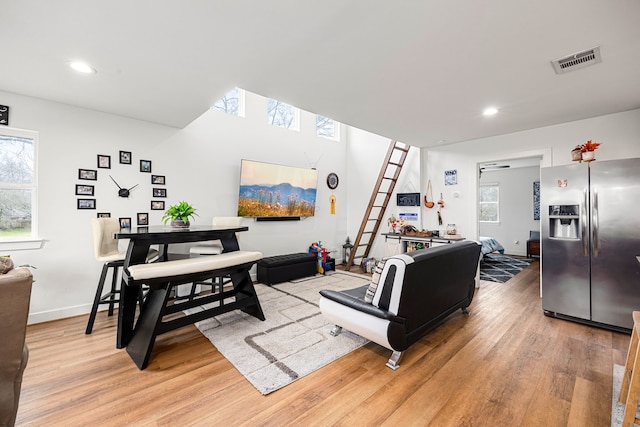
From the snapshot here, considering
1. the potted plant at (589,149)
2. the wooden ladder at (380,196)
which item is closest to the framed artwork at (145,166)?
the wooden ladder at (380,196)

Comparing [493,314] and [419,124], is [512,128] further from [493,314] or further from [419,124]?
[493,314]

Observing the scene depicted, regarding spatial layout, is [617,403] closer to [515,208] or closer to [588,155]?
[588,155]

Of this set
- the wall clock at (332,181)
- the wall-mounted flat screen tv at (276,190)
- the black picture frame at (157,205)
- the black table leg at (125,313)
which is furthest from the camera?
the wall clock at (332,181)

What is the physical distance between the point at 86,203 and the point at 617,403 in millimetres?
5196

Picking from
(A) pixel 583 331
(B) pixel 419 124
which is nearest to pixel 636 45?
(B) pixel 419 124

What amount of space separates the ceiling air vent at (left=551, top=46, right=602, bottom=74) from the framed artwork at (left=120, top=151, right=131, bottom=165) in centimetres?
466

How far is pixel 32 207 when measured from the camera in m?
2.98

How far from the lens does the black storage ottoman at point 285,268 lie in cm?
445

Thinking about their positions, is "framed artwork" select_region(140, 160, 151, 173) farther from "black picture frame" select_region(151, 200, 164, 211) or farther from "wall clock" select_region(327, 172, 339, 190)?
"wall clock" select_region(327, 172, 339, 190)

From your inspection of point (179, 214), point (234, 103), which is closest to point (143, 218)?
point (179, 214)

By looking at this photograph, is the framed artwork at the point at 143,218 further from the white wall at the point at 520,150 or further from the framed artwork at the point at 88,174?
the white wall at the point at 520,150

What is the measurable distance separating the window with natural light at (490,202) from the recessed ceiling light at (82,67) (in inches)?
365

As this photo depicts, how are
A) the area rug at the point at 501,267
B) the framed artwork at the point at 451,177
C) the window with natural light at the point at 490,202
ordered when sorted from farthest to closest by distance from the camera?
1. the window with natural light at the point at 490,202
2. the area rug at the point at 501,267
3. the framed artwork at the point at 451,177

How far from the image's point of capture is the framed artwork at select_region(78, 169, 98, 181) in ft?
10.5
